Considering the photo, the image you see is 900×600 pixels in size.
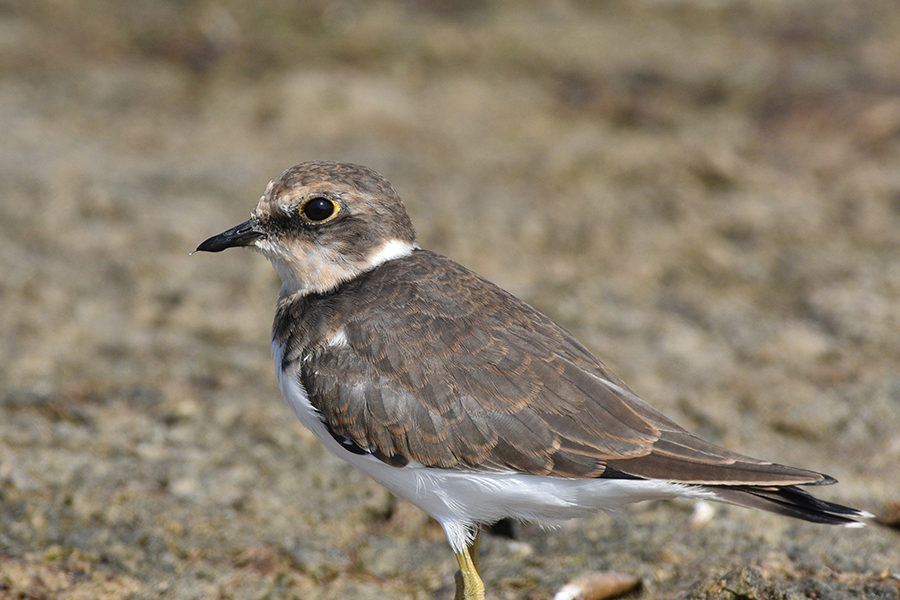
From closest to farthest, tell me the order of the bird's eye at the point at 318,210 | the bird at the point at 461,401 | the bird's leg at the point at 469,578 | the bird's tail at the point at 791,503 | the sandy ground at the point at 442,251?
1. the bird's tail at the point at 791,503
2. the bird at the point at 461,401
3. the bird's leg at the point at 469,578
4. the bird's eye at the point at 318,210
5. the sandy ground at the point at 442,251

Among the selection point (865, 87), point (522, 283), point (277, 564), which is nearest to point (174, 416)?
point (277, 564)

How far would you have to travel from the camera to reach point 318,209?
5.05m

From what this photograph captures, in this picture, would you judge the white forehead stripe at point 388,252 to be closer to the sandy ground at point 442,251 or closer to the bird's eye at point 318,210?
the bird's eye at point 318,210

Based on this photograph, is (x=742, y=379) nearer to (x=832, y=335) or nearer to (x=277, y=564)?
(x=832, y=335)

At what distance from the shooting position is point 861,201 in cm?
931

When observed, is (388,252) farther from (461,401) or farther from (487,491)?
(487,491)

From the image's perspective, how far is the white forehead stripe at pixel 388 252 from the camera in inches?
204

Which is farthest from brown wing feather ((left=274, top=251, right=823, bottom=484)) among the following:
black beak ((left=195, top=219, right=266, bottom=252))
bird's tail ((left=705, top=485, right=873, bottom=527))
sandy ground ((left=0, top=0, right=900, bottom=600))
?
sandy ground ((left=0, top=0, right=900, bottom=600))

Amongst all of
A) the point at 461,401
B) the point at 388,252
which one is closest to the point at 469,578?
the point at 461,401

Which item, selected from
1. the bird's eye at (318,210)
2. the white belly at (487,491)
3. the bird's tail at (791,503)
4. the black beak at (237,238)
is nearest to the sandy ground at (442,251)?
the bird's tail at (791,503)

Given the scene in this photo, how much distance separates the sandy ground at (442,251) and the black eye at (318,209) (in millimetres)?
1961

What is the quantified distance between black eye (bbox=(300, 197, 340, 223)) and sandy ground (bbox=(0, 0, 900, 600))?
77.2 inches

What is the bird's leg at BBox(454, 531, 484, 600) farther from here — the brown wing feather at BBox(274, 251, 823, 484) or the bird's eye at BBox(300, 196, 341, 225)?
the bird's eye at BBox(300, 196, 341, 225)

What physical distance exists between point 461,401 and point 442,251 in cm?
432
